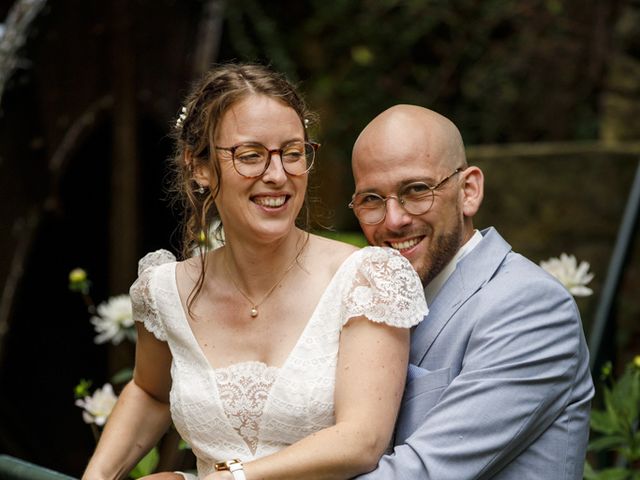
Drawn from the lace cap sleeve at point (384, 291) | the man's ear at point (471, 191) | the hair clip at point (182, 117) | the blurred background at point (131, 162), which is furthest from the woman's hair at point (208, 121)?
the blurred background at point (131, 162)

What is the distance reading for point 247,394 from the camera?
2258 millimetres

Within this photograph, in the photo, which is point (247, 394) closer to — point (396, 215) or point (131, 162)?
point (396, 215)

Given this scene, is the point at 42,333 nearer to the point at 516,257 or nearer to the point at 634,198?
the point at 634,198

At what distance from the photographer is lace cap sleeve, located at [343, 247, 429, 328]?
217 cm

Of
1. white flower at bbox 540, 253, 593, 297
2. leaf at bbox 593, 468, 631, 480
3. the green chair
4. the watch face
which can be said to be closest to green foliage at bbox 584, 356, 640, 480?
leaf at bbox 593, 468, 631, 480

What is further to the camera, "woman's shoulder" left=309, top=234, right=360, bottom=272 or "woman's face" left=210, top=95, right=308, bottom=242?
"woman's shoulder" left=309, top=234, right=360, bottom=272

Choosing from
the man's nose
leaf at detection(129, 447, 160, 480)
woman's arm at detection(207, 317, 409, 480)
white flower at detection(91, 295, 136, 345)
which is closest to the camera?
woman's arm at detection(207, 317, 409, 480)

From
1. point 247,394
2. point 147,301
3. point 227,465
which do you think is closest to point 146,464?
point 147,301

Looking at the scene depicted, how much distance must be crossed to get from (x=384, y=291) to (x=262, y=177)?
1.19ft

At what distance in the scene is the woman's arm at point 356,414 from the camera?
2.04 m

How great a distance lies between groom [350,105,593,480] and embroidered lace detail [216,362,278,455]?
31cm

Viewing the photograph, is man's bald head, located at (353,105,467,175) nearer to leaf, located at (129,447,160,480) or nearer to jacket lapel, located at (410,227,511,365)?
jacket lapel, located at (410,227,511,365)

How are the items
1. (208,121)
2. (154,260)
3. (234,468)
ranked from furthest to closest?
1. (154,260)
2. (208,121)
3. (234,468)

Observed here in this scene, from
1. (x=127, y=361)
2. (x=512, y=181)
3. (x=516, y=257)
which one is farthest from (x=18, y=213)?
(x=516, y=257)
